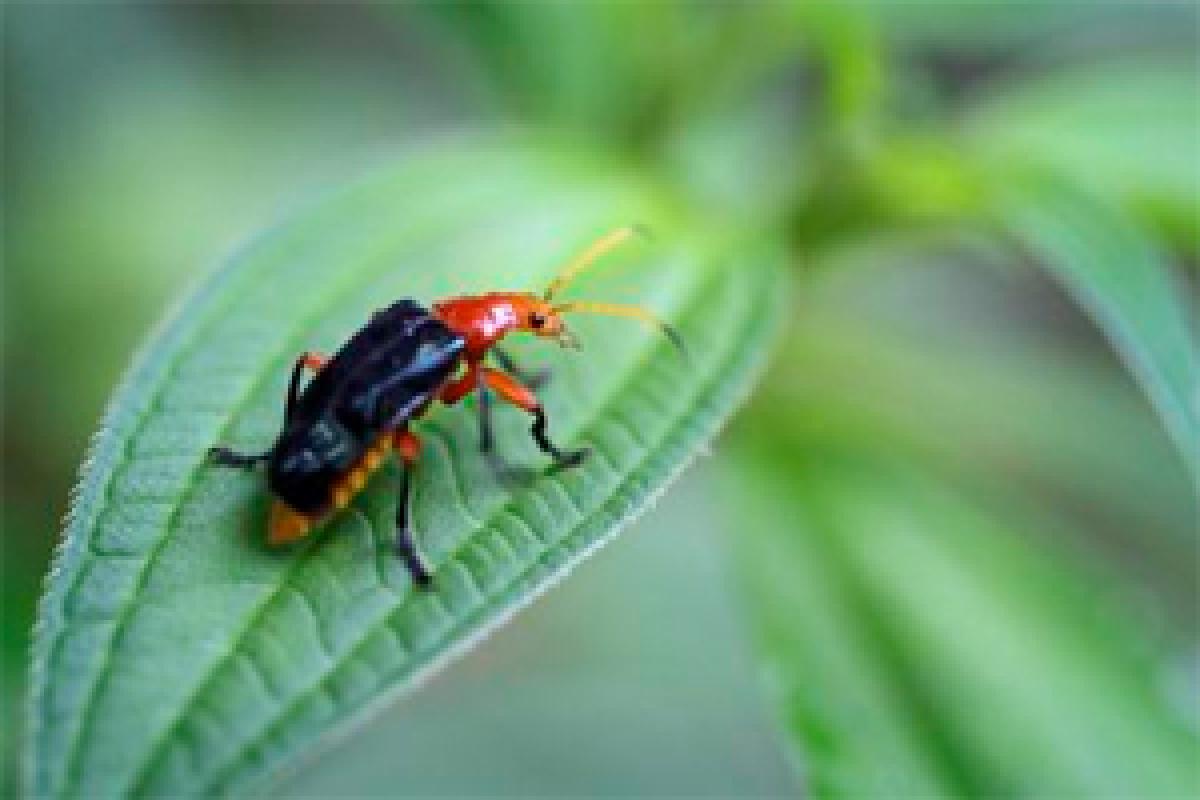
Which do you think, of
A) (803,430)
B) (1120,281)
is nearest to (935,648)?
(803,430)

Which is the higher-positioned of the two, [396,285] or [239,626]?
[396,285]

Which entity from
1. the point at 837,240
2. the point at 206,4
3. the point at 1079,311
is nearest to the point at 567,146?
the point at 837,240

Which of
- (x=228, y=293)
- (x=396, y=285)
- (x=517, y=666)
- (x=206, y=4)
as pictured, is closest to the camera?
(x=228, y=293)

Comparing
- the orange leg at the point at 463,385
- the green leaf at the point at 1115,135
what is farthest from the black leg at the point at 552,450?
the green leaf at the point at 1115,135

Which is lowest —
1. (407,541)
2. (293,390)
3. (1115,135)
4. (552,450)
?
(407,541)

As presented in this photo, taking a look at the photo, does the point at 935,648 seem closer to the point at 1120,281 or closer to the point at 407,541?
the point at 1120,281

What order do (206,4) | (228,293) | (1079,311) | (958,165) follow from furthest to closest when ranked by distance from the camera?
(1079,311) → (206,4) → (958,165) → (228,293)

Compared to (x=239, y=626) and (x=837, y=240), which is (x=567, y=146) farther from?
(x=239, y=626)
